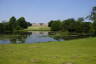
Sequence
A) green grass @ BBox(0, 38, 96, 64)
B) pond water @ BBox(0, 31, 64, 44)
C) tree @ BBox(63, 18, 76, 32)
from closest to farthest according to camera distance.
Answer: green grass @ BBox(0, 38, 96, 64) < pond water @ BBox(0, 31, 64, 44) < tree @ BBox(63, 18, 76, 32)

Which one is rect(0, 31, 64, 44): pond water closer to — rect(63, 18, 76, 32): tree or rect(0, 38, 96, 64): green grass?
rect(0, 38, 96, 64): green grass

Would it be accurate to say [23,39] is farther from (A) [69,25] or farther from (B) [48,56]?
(A) [69,25]

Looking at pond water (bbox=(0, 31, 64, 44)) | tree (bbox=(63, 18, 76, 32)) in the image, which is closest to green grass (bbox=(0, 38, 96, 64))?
pond water (bbox=(0, 31, 64, 44))

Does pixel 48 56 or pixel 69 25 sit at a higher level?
pixel 69 25

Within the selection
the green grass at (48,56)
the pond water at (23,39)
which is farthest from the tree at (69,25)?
the green grass at (48,56)

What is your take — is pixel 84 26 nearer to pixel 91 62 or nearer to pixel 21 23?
pixel 21 23

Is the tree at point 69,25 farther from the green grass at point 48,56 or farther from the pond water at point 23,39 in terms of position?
the green grass at point 48,56

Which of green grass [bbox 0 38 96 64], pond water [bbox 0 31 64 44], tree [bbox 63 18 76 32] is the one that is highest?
tree [bbox 63 18 76 32]

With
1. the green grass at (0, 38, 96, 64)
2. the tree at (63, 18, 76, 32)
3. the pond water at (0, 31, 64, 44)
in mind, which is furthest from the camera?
the tree at (63, 18, 76, 32)

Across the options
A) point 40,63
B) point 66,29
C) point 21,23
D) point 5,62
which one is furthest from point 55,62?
point 21,23

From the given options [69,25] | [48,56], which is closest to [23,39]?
[48,56]

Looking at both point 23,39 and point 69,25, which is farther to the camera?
point 69,25

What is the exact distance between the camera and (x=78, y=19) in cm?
7369

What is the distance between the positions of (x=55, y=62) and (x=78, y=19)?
218 feet
